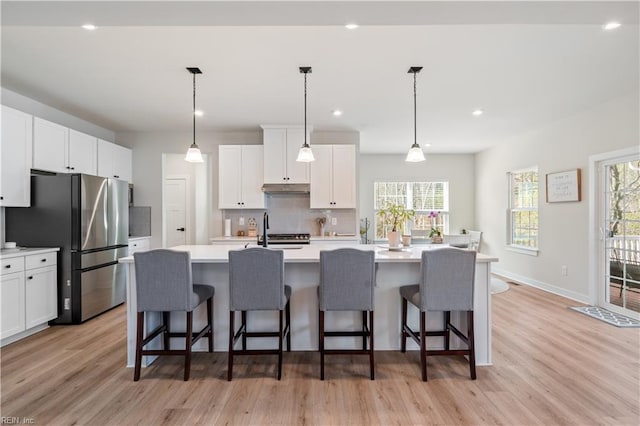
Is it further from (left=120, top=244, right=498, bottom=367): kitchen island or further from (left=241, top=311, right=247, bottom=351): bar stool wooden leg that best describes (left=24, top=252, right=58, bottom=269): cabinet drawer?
(left=241, top=311, right=247, bottom=351): bar stool wooden leg

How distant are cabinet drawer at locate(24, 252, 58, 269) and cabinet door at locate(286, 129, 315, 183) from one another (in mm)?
2952

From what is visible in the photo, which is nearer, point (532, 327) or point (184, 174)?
point (532, 327)

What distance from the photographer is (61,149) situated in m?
3.85

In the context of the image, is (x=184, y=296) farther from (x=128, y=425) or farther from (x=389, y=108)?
(x=389, y=108)

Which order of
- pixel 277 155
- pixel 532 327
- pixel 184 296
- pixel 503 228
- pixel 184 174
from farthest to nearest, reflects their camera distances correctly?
1. pixel 184 174
2. pixel 503 228
3. pixel 277 155
4. pixel 532 327
5. pixel 184 296

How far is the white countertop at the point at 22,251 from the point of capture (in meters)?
3.00

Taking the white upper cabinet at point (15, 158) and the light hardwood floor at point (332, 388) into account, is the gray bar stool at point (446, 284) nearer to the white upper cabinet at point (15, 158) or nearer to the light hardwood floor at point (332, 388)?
the light hardwood floor at point (332, 388)

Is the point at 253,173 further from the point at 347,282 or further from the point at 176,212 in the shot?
the point at 347,282

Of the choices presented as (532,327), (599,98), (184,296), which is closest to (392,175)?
(599,98)

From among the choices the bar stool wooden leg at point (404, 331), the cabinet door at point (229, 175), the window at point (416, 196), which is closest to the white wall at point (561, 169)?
the window at point (416, 196)

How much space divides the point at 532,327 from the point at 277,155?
3.85m

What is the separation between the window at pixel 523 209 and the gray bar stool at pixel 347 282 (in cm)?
438

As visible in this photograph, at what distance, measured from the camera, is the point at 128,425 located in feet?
6.30

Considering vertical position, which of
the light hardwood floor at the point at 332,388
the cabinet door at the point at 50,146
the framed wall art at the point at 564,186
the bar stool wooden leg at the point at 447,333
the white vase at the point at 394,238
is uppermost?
the cabinet door at the point at 50,146
